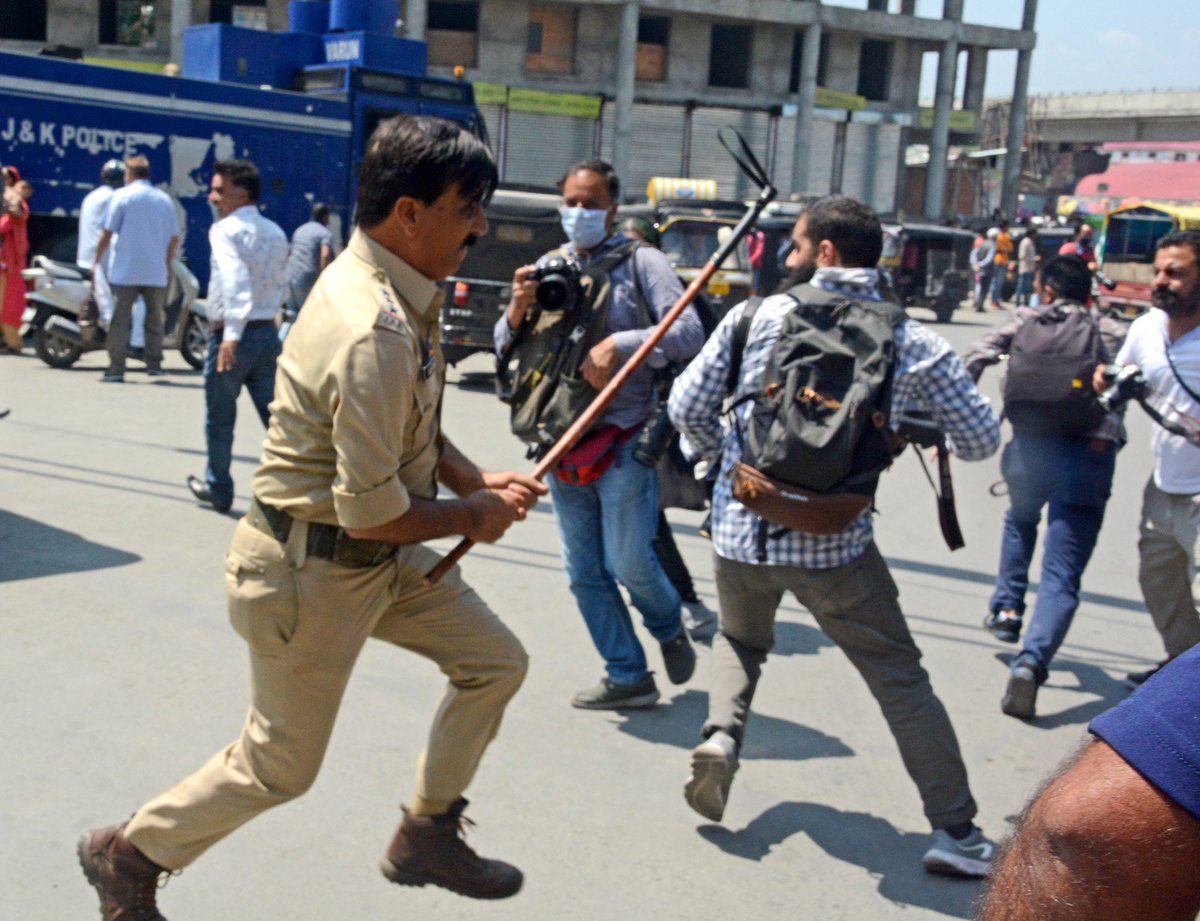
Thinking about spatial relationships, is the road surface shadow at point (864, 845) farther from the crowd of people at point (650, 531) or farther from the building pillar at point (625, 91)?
the building pillar at point (625, 91)

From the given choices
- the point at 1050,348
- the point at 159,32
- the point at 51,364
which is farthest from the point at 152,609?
the point at 159,32

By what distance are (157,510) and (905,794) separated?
4.65 metres

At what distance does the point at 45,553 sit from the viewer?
650 cm

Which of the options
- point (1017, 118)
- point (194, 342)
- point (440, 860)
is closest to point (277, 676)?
point (440, 860)

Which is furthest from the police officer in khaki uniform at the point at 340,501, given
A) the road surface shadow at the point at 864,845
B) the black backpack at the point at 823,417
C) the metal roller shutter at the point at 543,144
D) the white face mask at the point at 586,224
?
the metal roller shutter at the point at 543,144

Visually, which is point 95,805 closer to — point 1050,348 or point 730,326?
point 730,326

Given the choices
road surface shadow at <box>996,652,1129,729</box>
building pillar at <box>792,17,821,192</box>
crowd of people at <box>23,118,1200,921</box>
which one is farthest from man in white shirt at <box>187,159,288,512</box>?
building pillar at <box>792,17,821,192</box>

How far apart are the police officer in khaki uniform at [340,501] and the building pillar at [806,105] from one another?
152 ft

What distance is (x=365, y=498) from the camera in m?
2.77

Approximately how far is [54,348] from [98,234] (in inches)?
45.7

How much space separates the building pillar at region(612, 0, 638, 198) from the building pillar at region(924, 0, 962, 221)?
12.7 meters

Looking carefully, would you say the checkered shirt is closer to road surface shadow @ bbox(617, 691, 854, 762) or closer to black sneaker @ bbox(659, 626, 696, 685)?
road surface shadow @ bbox(617, 691, 854, 762)

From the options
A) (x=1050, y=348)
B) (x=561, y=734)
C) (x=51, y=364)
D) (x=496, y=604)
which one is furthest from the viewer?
(x=51, y=364)

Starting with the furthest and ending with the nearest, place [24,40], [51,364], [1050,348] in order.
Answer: [24,40], [51,364], [1050,348]
